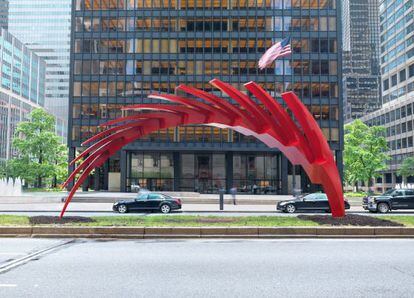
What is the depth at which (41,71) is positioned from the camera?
148500mm

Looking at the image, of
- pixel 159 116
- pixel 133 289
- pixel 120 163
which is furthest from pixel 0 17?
pixel 133 289

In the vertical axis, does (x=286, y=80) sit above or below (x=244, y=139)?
above

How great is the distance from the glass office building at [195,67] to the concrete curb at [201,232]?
43.6 meters

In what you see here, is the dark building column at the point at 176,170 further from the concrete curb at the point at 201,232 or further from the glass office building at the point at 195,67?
the concrete curb at the point at 201,232

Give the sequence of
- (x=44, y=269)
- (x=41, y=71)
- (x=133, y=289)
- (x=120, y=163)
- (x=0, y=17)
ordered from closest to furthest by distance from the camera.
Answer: (x=133, y=289) → (x=44, y=269) → (x=120, y=163) → (x=41, y=71) → (x=0, y=17)

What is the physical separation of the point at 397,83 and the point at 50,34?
421 feet

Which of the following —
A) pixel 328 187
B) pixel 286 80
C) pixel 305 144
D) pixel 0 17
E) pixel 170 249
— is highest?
pixel 0 17

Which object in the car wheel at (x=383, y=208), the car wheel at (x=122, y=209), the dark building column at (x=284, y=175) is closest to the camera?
the car wheel at (x=122, y=209)

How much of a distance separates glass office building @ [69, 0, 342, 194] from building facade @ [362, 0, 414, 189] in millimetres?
38908

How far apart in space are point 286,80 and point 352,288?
53110mm

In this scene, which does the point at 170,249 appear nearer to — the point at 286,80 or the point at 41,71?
the point at 286,80

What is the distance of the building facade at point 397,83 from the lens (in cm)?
9012

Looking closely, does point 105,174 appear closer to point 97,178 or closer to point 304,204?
point 97,178

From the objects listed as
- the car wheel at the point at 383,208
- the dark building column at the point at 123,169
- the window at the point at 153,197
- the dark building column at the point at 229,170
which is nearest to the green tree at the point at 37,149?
the dark building column at the point at 123,169
